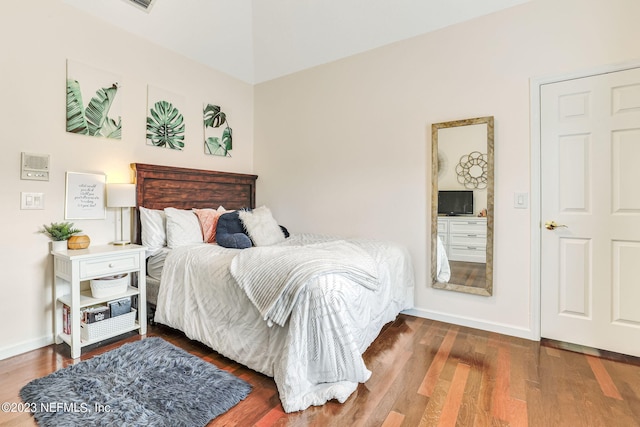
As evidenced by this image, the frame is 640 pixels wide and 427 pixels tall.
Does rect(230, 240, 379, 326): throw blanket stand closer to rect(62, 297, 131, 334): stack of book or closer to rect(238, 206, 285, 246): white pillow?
rect(238, 206, 285, 246): white pillow

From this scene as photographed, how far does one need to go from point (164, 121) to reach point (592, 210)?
371cm

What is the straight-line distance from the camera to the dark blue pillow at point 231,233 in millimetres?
2551

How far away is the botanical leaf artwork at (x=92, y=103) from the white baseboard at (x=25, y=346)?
158cm

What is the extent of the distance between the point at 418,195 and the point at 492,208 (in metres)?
0.61

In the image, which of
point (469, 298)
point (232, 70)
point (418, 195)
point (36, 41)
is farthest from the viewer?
point (232, 70)

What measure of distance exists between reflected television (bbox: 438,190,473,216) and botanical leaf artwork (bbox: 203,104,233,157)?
2465mm

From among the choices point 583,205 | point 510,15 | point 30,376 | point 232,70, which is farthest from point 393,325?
point 232,70

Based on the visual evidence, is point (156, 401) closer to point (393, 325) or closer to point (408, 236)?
point (393, 325)

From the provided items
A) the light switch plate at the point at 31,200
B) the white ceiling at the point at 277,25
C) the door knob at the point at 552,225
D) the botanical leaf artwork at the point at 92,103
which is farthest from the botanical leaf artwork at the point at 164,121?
the door knob at the point at 552,225

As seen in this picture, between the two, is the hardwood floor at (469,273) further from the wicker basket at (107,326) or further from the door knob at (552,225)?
the wicker basket at (107,326)

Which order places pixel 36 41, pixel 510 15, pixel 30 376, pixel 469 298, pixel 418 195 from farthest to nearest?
pixel 418 195, pixel 469 298, pixel 510 15, pixel 36 41, pixel 30 376

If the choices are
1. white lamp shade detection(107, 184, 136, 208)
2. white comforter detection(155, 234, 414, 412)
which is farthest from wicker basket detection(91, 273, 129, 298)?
white lamp shade detection(107, 184, 136, 208)

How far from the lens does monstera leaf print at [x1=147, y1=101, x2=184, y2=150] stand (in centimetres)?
290

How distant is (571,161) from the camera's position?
2254 mm
